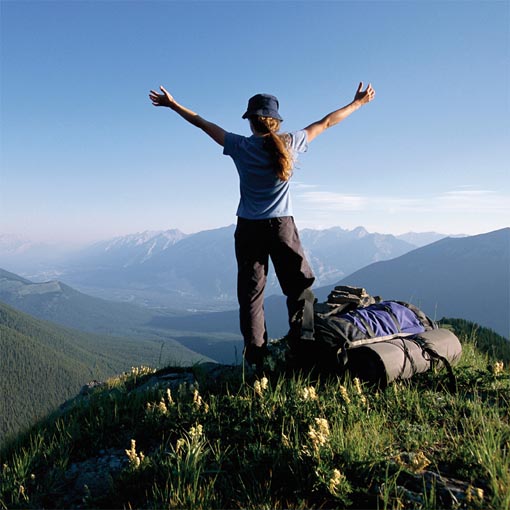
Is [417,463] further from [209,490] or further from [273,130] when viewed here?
[273,130]

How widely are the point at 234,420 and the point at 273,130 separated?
12.2ft

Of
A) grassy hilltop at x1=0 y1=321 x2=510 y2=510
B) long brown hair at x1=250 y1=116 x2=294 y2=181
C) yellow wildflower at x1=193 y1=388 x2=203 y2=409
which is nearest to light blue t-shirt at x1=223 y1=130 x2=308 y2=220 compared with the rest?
long brown hair at x1=250 y1=116 x2=294 y2=181

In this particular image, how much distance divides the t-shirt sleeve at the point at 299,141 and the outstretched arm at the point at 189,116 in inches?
Answer: 39.0

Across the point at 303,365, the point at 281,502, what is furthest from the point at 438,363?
the point at 281,502

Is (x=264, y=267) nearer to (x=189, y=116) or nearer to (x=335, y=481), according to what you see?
(x=189, y=116)

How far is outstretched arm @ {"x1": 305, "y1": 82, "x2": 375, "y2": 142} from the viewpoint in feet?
18.5

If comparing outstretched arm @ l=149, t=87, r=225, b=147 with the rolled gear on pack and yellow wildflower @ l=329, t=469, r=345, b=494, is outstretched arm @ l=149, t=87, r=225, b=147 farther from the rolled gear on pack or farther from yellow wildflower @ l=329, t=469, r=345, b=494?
yellow wildflower @ l=329, t=469, r=345, b=494

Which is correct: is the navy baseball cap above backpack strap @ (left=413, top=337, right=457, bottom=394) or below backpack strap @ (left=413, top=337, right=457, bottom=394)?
above

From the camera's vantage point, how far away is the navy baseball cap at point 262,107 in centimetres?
531

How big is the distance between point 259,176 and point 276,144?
530mm

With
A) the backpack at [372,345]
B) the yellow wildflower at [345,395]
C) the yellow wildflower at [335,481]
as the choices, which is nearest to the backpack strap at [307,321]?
the backpack at [372,345]

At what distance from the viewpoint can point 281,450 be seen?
3287mm

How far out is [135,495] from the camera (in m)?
3.16

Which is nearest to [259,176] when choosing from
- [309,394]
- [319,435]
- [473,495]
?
[309,394]
